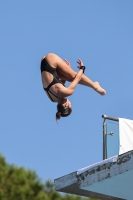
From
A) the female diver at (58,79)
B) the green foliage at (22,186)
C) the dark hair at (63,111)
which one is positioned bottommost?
the dark hair at (63,111)

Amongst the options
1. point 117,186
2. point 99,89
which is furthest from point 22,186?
point 99,89

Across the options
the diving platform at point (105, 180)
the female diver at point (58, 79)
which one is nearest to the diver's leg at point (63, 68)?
the female diver at point (58, 79)

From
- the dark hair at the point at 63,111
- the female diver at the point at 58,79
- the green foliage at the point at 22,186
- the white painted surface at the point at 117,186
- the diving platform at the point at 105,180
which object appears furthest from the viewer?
the green foliage at the point at 22,186

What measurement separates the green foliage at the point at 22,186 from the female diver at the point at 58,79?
18.7 m

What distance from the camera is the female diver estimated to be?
10500 millimetres

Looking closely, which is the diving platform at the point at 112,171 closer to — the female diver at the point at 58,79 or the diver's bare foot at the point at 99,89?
the diver's bare foot at the point at 99,89

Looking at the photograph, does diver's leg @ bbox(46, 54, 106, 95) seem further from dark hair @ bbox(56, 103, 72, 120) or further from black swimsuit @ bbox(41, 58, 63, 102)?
dark hair @ bbox(56, 103, 72, 120)

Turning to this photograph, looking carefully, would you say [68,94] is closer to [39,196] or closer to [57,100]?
[57,100]

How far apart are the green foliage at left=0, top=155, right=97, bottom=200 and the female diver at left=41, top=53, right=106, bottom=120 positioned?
18734mm

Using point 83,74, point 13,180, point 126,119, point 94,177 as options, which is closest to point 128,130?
point 126,119

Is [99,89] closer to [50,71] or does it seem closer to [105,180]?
[50,71]

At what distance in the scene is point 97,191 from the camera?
14531mm

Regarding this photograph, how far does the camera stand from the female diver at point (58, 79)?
10.5 metres

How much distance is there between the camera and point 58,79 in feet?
34.9
